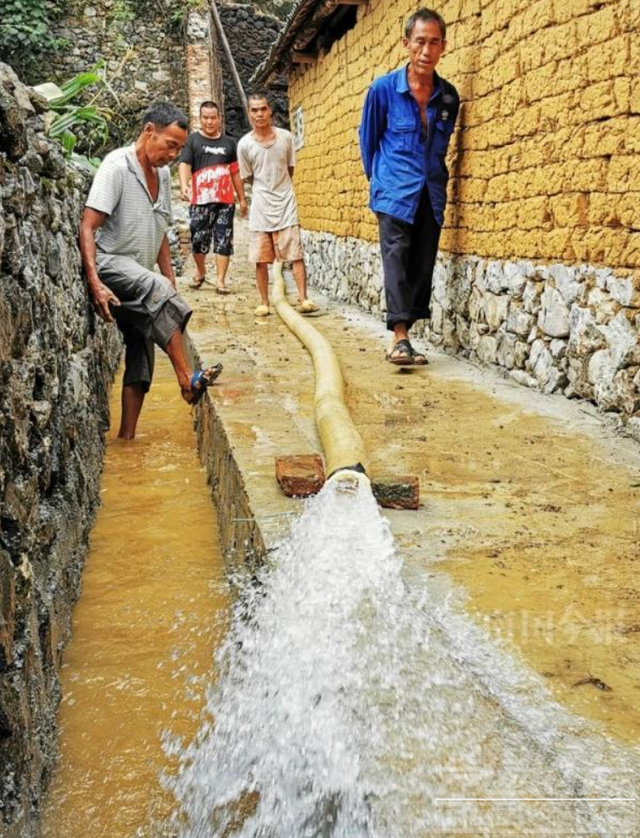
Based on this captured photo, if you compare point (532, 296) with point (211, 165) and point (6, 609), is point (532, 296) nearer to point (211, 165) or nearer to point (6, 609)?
point (6, 609)

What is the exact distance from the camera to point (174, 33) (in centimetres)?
1727

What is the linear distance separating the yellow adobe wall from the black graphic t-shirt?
2.73m

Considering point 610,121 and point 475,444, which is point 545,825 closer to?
point 475,444

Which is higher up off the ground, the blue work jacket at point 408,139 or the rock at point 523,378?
the blue work jacket at point 408,139

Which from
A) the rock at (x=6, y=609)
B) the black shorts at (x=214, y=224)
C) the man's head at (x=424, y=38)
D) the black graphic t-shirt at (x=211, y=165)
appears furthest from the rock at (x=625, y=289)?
the black shorts at (x=214, y=224)

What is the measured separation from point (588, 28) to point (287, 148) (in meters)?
4.47

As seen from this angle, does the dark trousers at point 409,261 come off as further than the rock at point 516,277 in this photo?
Yes

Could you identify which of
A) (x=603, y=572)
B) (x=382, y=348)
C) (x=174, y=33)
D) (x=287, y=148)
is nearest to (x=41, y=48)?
(x=174, y=33)

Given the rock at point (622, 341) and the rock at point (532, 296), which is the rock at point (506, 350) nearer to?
the rock at point (532, 296)

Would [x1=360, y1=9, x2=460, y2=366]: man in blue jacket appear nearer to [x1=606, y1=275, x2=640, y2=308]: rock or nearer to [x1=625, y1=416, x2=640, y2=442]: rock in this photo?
[x1=606, y1=275, x2=640, y2=308]: rock

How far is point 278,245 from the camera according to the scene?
7.92 m

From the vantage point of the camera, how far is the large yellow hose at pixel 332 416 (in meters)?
3.06

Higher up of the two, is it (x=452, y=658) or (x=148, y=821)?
(x=452, y=658)

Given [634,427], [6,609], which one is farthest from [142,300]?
[6,609]
